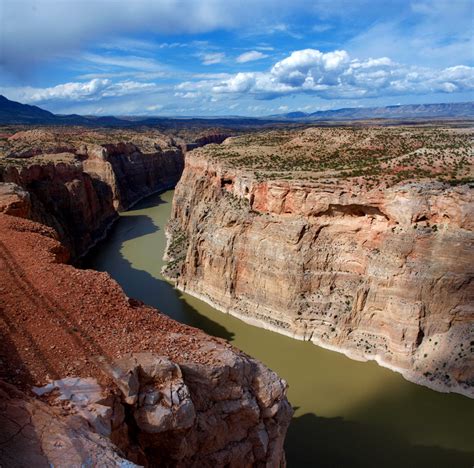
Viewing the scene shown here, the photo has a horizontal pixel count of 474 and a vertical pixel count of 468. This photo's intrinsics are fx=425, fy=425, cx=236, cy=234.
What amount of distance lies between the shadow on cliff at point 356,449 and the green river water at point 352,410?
34 mm

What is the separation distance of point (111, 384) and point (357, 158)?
1121 inches

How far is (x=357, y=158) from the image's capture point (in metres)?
32.7

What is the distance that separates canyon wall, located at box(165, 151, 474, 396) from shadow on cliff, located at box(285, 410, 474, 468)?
3887 millimetres

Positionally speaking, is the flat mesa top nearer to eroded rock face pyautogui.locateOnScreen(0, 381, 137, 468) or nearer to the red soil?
the red soil

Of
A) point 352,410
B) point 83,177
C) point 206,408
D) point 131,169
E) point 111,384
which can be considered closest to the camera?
point 111,384

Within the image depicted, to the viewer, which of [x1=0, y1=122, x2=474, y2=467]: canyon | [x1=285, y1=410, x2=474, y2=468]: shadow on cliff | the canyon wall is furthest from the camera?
the canyon wall

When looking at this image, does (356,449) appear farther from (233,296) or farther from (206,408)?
(233,296)

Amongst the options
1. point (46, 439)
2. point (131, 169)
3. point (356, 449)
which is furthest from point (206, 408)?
point (131, 169)

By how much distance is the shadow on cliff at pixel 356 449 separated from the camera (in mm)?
15711

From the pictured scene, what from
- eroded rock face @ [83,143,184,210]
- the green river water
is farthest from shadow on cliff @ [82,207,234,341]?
eroded rock face @ [83,143,184,210]

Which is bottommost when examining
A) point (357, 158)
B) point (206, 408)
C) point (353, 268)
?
point (353, 268)

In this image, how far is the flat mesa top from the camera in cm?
2462

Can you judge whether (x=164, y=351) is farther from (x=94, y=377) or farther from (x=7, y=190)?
(x=7, y=190)

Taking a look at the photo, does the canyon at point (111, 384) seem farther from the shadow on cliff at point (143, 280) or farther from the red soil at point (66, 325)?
the shadow on cliff at point (143, 280)
